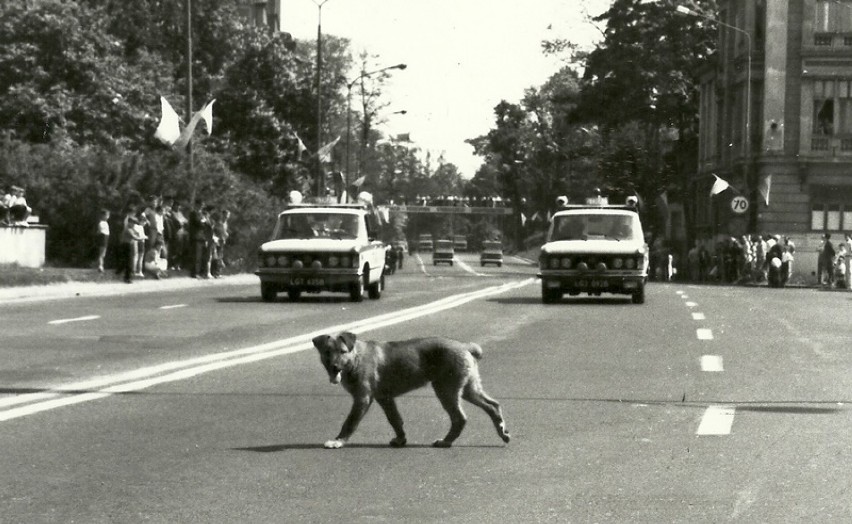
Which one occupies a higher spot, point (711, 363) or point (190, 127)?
point (190, 127)

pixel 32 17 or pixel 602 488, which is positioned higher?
pixel 32 17

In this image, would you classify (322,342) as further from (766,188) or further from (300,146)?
(766,188)

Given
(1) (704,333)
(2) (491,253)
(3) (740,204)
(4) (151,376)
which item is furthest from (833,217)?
(4) (151,376)

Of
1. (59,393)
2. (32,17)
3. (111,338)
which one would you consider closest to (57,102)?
(32,17)

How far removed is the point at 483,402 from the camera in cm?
1005

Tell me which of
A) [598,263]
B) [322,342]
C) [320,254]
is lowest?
[598,263]

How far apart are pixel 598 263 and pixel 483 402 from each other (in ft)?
69.9

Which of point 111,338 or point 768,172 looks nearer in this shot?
point 111,338

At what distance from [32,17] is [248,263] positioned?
16260 millimetres

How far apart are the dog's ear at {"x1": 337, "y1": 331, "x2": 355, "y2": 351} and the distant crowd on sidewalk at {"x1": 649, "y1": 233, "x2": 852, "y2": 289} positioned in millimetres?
42400

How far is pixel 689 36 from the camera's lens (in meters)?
77.8

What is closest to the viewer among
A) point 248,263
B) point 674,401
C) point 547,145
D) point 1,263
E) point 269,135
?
point 674,401

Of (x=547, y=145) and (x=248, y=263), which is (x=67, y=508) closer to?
(x=248, y=263)

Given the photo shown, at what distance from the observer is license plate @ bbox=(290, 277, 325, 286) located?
1207 inches
